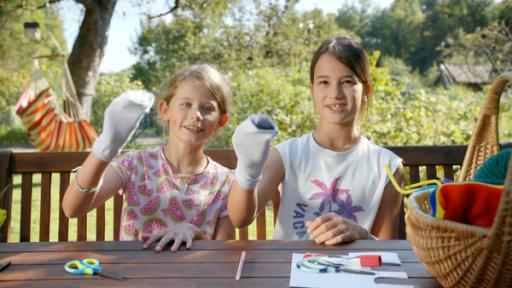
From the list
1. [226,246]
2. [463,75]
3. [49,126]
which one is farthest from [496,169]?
[463,75]

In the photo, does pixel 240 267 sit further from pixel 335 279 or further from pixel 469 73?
pixel 469 73

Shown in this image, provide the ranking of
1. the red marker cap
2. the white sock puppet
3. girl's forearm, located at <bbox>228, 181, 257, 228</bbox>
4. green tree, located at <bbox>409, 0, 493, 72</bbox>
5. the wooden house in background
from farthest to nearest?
1. green tree, located at <bbox>409, 0, 493, 72</bbox>
2. the wooden house in background
3. girl's forearm, located at <bbox>228, 181, 257, 228</bbox>
4. the white sock puppet
5. the red marker cap

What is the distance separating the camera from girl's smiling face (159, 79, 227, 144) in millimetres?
1679

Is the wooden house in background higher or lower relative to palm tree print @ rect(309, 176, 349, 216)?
higher

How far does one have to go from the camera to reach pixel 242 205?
1441mm

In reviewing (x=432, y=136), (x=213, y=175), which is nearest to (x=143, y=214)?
(x=213, y=175)

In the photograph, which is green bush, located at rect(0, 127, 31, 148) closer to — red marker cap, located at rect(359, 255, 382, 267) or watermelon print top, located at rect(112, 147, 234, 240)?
watermelon print top, located at rect(112, 147, 234, 240)

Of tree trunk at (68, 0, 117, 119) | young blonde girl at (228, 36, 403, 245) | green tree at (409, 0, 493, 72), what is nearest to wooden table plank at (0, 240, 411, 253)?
young blonde girl at (228, 36, 403, 245)

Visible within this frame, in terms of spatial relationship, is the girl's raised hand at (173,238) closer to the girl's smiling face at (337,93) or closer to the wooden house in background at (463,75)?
the girl's smiling face at (337,93)

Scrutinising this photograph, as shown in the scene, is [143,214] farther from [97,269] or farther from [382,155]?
[382,155]

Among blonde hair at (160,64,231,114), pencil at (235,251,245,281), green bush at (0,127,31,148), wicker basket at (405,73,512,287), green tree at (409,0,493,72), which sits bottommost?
green bush at (0,127,31,148)

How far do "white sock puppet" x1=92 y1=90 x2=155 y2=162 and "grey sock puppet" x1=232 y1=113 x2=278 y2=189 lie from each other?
234mm

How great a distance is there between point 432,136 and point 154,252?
3.58m

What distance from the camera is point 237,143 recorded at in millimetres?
1261
